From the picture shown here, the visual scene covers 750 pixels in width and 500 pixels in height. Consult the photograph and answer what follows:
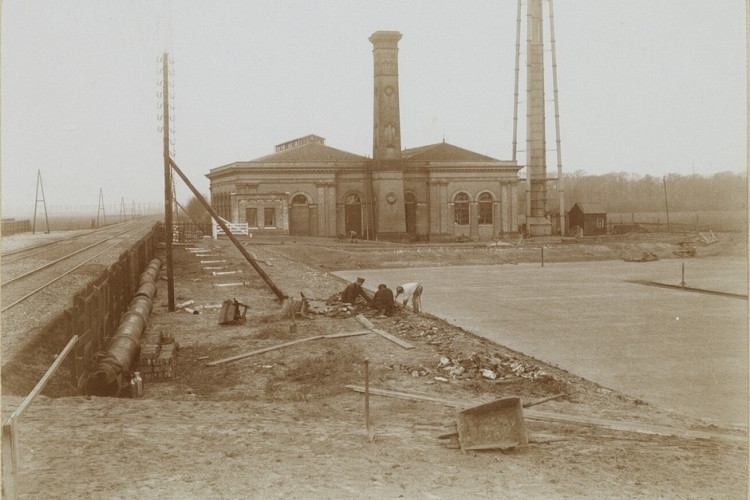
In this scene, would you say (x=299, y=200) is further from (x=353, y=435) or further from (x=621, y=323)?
(x=353, y=435)

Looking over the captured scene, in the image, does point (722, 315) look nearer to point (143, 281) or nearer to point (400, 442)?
point (400, 442)

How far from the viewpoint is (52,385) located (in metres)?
9.73

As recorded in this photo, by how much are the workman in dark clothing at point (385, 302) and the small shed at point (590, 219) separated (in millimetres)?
38930

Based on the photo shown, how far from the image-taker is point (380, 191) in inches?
1794

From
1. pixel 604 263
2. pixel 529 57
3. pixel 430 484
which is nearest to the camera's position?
pixel 430 484

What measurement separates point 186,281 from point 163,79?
28.6 feet

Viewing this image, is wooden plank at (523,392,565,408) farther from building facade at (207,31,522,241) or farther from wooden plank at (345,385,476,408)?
building facade at (207,31,522,241)

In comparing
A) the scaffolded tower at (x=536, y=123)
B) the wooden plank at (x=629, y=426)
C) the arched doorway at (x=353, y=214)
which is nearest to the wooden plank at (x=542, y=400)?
the wooden plank at (x=629, y=426)

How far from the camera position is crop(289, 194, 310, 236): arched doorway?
1774 inches

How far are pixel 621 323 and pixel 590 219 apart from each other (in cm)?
3773

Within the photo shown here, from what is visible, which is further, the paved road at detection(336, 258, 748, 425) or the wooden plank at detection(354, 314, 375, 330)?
the wooden plank at detection(354, 314, 375, 330)

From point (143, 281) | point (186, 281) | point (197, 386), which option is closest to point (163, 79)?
point (143, 281)

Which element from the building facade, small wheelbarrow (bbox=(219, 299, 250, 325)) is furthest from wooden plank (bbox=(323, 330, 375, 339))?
the building facade

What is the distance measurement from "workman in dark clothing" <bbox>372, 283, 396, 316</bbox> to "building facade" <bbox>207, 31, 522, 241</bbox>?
27459 millimetres
